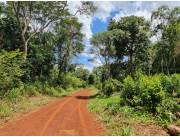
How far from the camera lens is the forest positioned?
64.4 feet

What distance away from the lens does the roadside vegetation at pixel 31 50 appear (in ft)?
83.7

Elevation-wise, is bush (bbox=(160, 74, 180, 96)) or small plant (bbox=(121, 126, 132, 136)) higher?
bush (bbox=(160, 74, 180, 96))

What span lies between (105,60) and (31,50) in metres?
15.9

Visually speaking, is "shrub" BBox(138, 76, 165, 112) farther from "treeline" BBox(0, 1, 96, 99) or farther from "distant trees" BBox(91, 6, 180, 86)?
"distant trees" BBox(91, 6, 180, 86)

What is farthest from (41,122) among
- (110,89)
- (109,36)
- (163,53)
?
(163,53)

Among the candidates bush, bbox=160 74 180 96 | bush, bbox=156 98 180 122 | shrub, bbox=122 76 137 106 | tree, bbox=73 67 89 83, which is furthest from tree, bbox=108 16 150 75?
tree, bbox=73 67 89 83

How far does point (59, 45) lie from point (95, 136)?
46.8 meters

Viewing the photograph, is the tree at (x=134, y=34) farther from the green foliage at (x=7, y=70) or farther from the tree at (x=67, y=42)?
the green foliage at (x=7, y=70)

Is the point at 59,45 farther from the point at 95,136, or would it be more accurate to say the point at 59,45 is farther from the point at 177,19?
the point at 95,136

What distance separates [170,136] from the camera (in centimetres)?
1384

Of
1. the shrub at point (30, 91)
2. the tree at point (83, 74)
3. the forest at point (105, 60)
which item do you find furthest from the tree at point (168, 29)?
the tree at point (83, 74)

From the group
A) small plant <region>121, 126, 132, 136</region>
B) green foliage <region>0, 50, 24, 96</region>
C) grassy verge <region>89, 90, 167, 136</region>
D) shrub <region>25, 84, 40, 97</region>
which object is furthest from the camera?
shrub <region>25, 84, 40, 97</region>

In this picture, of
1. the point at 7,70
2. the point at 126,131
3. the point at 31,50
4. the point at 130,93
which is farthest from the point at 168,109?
the point at 31,50

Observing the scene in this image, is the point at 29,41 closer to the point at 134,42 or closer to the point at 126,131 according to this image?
the point at 134,42
